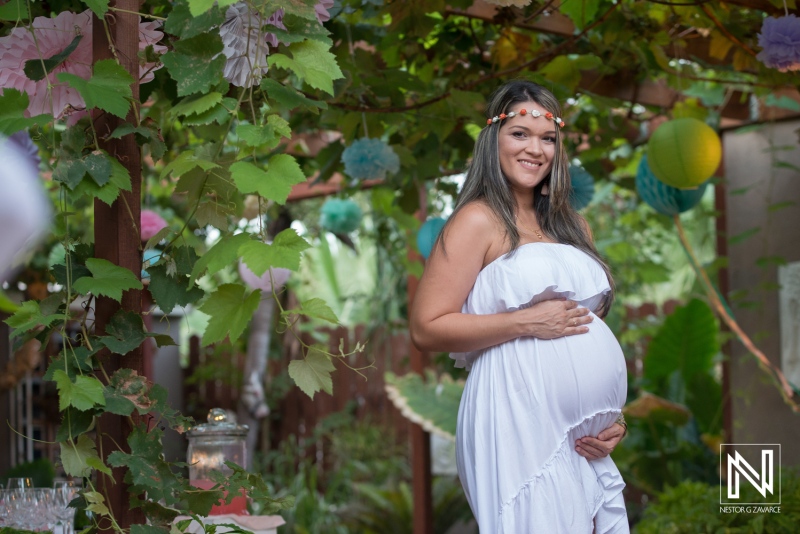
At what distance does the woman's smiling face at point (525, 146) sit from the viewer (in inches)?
70.7

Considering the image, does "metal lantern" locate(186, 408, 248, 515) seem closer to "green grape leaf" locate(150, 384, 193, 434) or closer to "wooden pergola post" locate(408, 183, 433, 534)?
"green grape leaf" locate(150, 384, 193, 434)

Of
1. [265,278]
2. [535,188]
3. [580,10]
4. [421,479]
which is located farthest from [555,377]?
[421,479]

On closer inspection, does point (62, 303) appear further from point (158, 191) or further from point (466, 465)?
point (158, 191)

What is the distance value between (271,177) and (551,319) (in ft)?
2.17

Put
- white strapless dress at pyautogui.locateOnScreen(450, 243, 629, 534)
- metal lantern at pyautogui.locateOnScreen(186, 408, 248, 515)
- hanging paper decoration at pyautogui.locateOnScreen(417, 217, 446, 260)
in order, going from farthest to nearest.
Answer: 1. hanging paper decoration at pyautogui.locateOnScreen(417, 217, 446, 260)
2. metal lantern at pyautogui.locateOnScreen(186, 408, 248, 515)
3. white strapless dress at pyautogui.locateOnScreen(450, 243, 629, 534)

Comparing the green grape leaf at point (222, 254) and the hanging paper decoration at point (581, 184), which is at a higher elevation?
the hanging paper decoration at point (581, 184)

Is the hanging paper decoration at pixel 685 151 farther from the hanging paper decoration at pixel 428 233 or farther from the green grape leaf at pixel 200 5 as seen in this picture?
the green grape leaf at pixel 200 5

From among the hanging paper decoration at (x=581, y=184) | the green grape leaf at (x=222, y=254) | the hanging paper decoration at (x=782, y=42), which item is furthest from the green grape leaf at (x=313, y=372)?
the hanging paper decoration at (x=581, y=184)

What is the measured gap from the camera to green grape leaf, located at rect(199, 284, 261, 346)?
1.22 meters

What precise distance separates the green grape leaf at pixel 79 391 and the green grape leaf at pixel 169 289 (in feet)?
0.62

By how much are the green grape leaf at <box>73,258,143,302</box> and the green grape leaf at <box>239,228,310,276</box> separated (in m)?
0.23

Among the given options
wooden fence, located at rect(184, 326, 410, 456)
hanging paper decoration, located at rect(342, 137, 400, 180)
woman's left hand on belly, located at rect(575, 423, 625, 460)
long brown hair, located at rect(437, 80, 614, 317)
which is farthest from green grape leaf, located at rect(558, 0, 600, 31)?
wooden fence, located at rect(184, 326, 410, 456)

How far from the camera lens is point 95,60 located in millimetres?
1374

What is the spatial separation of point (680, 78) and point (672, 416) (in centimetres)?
261
